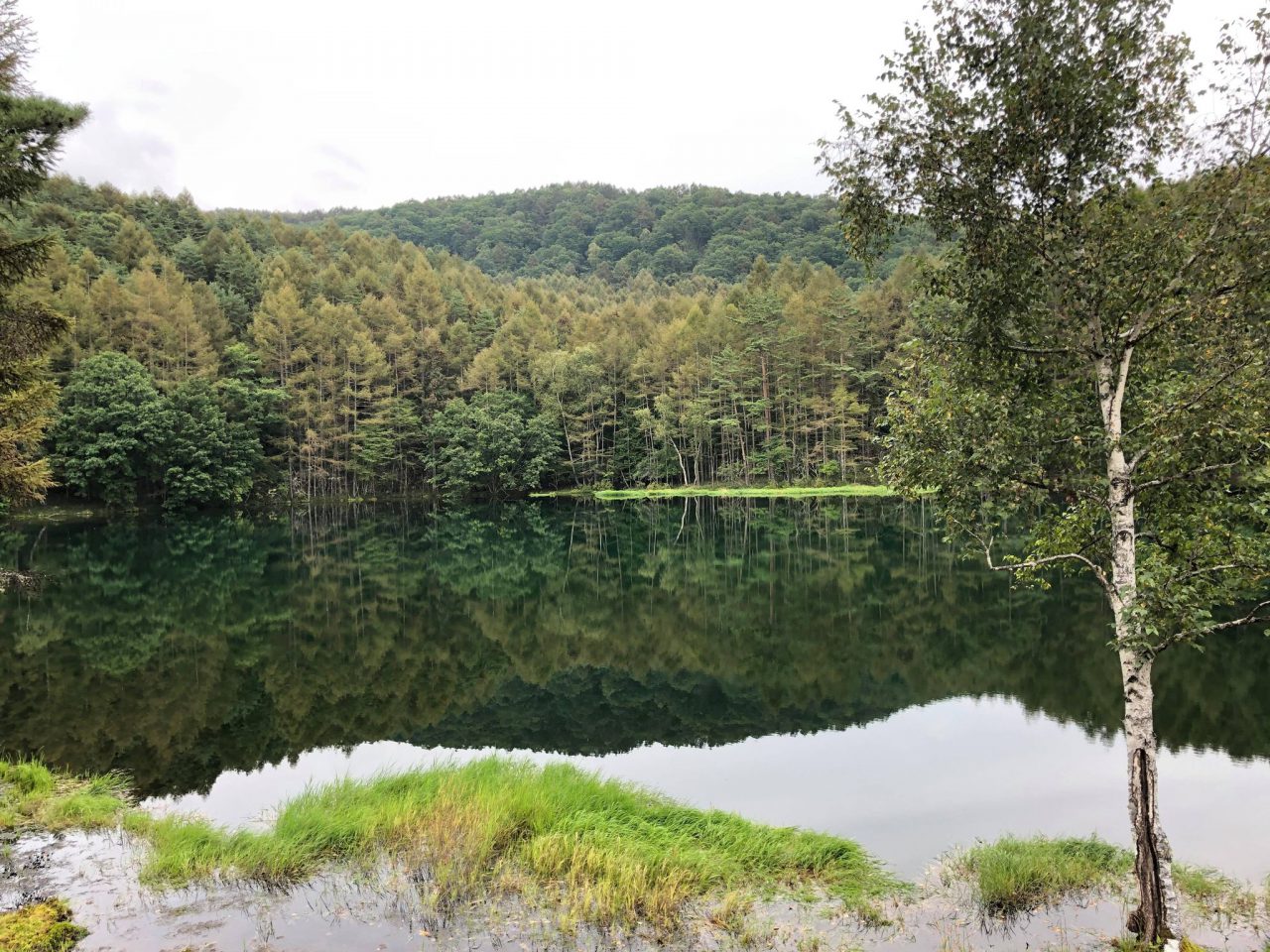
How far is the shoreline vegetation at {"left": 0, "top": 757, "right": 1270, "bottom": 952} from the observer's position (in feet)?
23.4

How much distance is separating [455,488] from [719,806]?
208 feet

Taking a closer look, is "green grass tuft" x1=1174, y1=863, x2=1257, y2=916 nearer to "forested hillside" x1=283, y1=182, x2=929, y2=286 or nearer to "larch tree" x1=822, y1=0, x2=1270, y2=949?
"larch tree" x1=822, y1=0, x2=1270, y2=949

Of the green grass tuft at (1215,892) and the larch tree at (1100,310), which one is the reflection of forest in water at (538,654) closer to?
the green grass tuft at (1215,892)

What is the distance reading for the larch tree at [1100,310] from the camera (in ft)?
19.7

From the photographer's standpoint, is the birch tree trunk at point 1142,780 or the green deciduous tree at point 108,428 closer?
the birch tree trunk at point 1142,780

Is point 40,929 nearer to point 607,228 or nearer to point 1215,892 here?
point 1215,892

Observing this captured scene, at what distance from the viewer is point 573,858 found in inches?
305

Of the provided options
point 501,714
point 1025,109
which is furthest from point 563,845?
point 1025,109

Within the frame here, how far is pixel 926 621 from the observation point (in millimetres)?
20422

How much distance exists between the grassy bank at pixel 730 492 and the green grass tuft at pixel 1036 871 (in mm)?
52950

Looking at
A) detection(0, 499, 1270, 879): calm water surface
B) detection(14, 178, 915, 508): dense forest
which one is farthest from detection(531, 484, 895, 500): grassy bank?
→ detection(0, 499, 1270, 879): calm water surface

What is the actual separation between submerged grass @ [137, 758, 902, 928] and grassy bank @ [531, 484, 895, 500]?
176ft

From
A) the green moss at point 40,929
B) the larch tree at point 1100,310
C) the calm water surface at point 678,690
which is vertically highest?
the larch tree at point 1100,310

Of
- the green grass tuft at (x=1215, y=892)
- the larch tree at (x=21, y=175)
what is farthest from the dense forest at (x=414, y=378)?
the green grass tuft at (x=1215, y=892)
